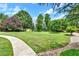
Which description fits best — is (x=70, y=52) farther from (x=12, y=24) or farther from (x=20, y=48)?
(x=12, y=24)

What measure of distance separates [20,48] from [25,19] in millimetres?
287

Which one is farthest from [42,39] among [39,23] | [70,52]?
[70,52]

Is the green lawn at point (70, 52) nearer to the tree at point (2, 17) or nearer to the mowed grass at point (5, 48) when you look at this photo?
the mowed grass at point (5, 48)

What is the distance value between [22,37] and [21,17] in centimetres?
20

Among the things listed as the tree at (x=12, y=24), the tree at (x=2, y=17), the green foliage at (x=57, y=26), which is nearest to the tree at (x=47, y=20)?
the green foliage at (x=57, y=26)

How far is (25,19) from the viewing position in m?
1.92

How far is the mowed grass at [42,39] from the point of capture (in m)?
1.87

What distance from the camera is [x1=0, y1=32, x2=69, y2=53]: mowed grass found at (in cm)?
187

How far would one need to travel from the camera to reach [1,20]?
191 centimetres

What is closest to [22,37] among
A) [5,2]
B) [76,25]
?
[5,2]

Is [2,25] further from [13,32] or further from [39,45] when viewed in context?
[39,45]

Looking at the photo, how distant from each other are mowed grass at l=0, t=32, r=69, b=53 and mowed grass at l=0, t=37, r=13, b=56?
79 mm

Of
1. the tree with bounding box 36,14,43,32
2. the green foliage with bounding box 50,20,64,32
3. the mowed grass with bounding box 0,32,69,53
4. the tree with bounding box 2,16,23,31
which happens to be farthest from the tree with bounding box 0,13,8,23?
the green foliage with bounding box 50,20,64,32

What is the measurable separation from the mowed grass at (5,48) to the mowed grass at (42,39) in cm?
8
